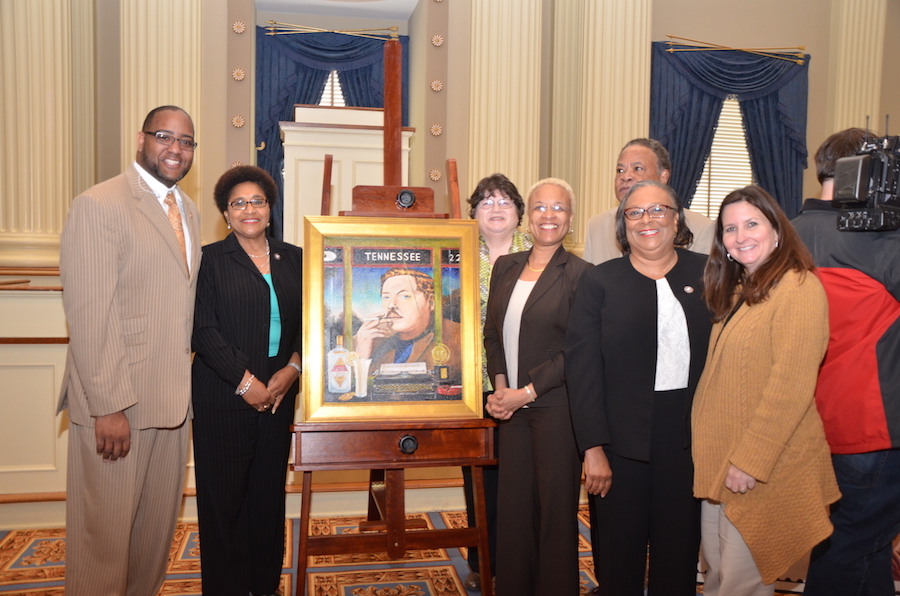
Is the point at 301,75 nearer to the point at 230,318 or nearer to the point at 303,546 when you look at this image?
the point at 230,318

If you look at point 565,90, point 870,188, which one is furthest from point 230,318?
point 565,90

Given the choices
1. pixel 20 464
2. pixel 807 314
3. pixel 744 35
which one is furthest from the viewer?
pixel 744 35

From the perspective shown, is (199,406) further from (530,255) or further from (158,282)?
(530,255)

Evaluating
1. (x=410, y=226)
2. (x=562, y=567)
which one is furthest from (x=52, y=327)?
(x=562, y=567)

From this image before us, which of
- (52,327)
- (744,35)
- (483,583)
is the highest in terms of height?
(744,35)

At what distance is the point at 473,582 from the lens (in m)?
2.92

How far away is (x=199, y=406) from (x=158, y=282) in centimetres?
49

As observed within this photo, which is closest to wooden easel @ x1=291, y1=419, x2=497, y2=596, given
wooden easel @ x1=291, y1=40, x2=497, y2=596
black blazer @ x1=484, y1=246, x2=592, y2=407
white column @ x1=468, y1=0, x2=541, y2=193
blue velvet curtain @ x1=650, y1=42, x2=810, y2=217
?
wooden easel @ x1=291, y1=40, x2=497, y2=596

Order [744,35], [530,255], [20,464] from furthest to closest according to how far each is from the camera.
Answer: [744,35]
[20,464]
[530,255]

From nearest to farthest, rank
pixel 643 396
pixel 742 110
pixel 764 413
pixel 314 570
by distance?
pixel 764 413 < pixel 643 396 < pixel 314 570 < pixel 742 110

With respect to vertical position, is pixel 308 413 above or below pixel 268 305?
below

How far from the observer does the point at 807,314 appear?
1.85m

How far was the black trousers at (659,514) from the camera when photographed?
2107 millimetres

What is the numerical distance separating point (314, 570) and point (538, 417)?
54.3 inches
